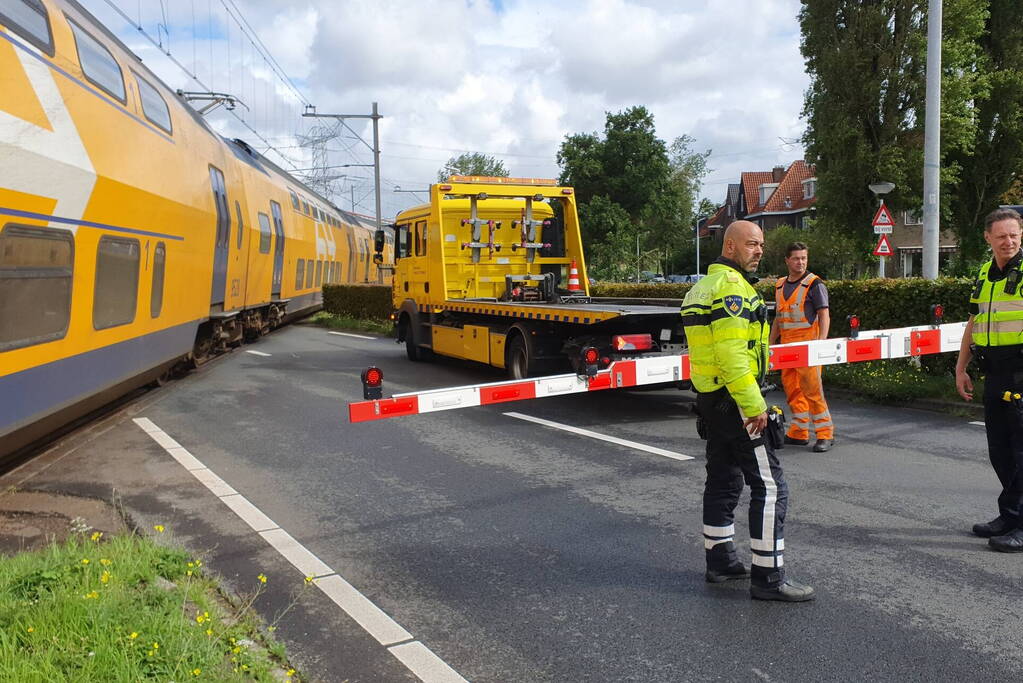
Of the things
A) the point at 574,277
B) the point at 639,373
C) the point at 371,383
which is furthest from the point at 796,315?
the point at 574,277

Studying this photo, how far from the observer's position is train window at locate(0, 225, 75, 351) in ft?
17.2

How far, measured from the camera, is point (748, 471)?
4.18 metres

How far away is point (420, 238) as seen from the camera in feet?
→ 46.7

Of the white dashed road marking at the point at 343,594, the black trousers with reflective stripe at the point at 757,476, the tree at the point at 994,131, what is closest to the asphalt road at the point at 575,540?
the white dashed road marking at the point at 343,594

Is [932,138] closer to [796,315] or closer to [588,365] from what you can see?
[796,315]

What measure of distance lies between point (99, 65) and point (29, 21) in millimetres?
1568

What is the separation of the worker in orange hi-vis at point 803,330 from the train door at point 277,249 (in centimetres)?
1237

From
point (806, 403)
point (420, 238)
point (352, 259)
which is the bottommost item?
point (806, 403)

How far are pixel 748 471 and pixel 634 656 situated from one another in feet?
3.68

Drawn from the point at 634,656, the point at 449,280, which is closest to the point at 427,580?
the point at 634,656

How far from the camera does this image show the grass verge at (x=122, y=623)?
3.13 m

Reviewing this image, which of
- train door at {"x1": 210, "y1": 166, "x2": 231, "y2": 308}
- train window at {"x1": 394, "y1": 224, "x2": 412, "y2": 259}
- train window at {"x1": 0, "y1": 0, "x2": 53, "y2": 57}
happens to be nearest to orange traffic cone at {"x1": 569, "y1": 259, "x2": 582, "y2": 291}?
train window at {"x1": 394, "y1": 224, "x2": 412, "y2": 259}

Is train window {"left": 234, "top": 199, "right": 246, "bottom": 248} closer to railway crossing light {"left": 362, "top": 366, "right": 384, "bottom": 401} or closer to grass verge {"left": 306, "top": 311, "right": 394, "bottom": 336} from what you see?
grass verge {"left": 306, "top": 311, "right": 394, "bottom": 336}

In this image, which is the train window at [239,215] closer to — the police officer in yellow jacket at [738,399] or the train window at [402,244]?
the train window at [402,244]
